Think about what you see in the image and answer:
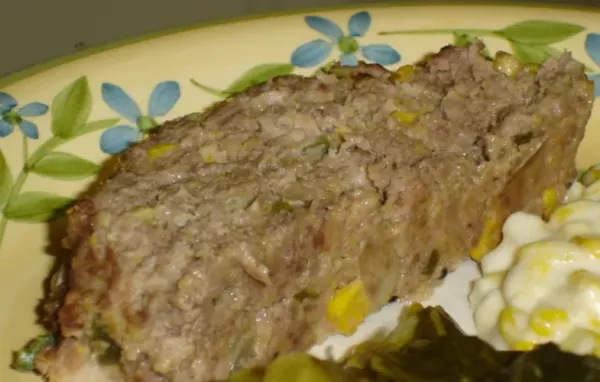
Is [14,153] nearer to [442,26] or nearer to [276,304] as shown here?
[276,304]

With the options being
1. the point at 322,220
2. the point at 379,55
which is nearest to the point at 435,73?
the point at 379,55

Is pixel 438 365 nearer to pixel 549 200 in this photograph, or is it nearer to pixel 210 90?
pixel 549 200

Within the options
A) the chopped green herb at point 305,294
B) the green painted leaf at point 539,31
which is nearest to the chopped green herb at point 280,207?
the chopped green herb at point 305,294

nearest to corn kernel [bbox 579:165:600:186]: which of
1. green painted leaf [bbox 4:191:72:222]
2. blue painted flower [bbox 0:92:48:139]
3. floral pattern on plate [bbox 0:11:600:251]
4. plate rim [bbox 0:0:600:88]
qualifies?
floral pattern on plate [bbox 0:11:600:251]

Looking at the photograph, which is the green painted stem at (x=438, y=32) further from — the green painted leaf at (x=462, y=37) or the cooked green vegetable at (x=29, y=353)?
the cooked green vegetable at (x=29, y=353)

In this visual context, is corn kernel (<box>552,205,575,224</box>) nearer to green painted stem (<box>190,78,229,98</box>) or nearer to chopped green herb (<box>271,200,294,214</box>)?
chopped green herb (<box>271,200,294,214</box>)
